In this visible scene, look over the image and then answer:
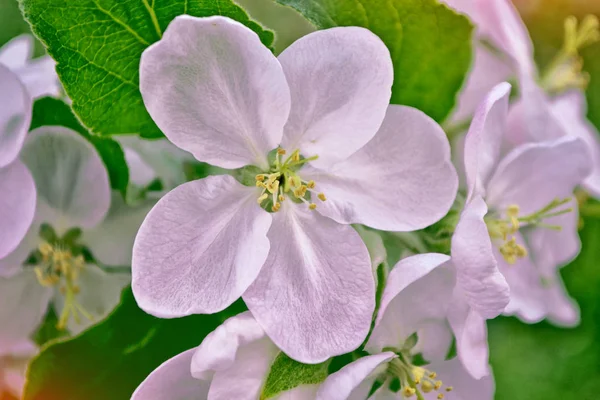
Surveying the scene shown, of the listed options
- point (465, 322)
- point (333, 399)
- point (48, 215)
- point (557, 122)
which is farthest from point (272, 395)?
point (557, 122)

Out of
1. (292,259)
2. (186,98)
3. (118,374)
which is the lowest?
(118,374)

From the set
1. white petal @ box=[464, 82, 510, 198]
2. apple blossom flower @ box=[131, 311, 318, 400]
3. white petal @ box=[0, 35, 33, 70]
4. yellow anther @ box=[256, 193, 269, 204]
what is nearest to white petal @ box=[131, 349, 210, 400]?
apple blossom flower @ box=[131, 311, 318, 400]

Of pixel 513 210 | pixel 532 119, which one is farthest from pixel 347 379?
pixel 532 119

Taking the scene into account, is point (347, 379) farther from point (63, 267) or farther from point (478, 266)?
point (63, 267)

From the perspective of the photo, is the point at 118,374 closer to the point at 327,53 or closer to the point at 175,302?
the point at 175,302

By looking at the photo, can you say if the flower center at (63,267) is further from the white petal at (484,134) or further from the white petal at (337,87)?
the white petal at (484,134)

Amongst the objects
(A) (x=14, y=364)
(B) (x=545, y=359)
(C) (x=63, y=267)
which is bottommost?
(B) (x=545, y=359)

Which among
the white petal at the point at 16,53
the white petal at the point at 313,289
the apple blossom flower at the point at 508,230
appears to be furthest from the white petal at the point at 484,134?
the white petal at the point at 16,53
